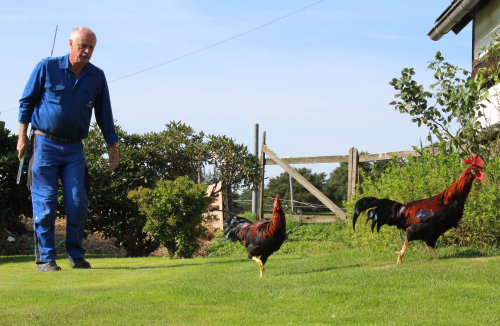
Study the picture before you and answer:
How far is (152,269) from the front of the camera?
29.2 ft

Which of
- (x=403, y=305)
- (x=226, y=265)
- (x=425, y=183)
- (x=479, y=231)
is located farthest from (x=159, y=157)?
(x=403, y=305)

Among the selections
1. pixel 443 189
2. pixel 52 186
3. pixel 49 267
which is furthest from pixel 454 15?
pixel 49 267

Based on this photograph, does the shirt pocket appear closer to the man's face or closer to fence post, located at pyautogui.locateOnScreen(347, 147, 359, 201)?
the man's face

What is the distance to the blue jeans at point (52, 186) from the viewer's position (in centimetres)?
839

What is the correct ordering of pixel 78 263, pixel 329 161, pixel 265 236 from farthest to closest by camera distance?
pixel 329 161, pixel 78 263, pixel 265 236

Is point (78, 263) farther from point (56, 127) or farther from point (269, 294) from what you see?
point (269, 294)

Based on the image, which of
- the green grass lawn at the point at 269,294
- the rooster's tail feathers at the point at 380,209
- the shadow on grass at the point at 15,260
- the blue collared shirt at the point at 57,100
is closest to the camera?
the green grass lawn at the point at 269,294

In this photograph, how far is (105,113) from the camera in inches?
359

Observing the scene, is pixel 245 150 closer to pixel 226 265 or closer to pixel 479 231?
pixel 226 265

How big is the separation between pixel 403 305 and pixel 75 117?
538cm

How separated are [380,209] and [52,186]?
501cm

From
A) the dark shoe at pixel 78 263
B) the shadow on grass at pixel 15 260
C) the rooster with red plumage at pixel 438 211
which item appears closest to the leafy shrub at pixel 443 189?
the rooster with red plumage at pixel 438 211

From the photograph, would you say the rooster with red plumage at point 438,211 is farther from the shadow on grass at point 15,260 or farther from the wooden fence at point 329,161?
the shadow on grass at point 15,260

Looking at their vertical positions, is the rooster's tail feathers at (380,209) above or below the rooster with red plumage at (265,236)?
above
